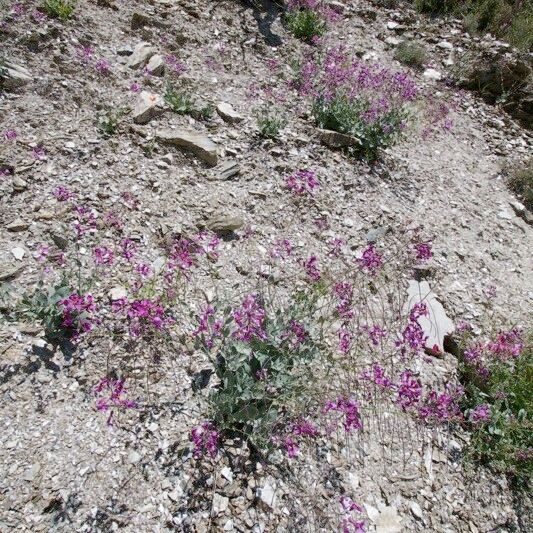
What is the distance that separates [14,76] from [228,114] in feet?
9.27

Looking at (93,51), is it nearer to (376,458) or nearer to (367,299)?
(367,299)

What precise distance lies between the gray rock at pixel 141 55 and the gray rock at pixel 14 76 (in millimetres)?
1502

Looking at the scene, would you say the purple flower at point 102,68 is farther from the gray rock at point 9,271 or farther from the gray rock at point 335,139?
the gray rock at point 9,271

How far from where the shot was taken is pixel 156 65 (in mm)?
6645

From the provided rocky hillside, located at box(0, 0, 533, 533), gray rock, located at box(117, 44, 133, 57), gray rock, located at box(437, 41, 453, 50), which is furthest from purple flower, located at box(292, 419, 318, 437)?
gray rock, located at box(437, 41, 453, 50)

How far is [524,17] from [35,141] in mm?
11458

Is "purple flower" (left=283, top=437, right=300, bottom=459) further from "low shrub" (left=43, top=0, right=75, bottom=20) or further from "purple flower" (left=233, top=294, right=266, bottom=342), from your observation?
"low shrub" (left=43, top=0, right=75, bottom=20)

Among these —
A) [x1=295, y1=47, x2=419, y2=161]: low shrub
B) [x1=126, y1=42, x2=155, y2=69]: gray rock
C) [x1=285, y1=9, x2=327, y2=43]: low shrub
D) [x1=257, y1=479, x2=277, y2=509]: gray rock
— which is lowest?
[x1=257, y1=479, x2=277, y2=509]: gray rock

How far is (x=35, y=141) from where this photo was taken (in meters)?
5.20

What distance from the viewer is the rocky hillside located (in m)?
3.33

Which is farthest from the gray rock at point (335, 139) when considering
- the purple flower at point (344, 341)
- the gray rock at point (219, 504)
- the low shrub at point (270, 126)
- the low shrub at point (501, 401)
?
the gray rock at point (219, 504)

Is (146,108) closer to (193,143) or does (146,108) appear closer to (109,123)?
(109,123)

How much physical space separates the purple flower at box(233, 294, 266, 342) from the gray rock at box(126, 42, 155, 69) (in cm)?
478

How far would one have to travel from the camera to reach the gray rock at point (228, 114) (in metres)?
6.37
